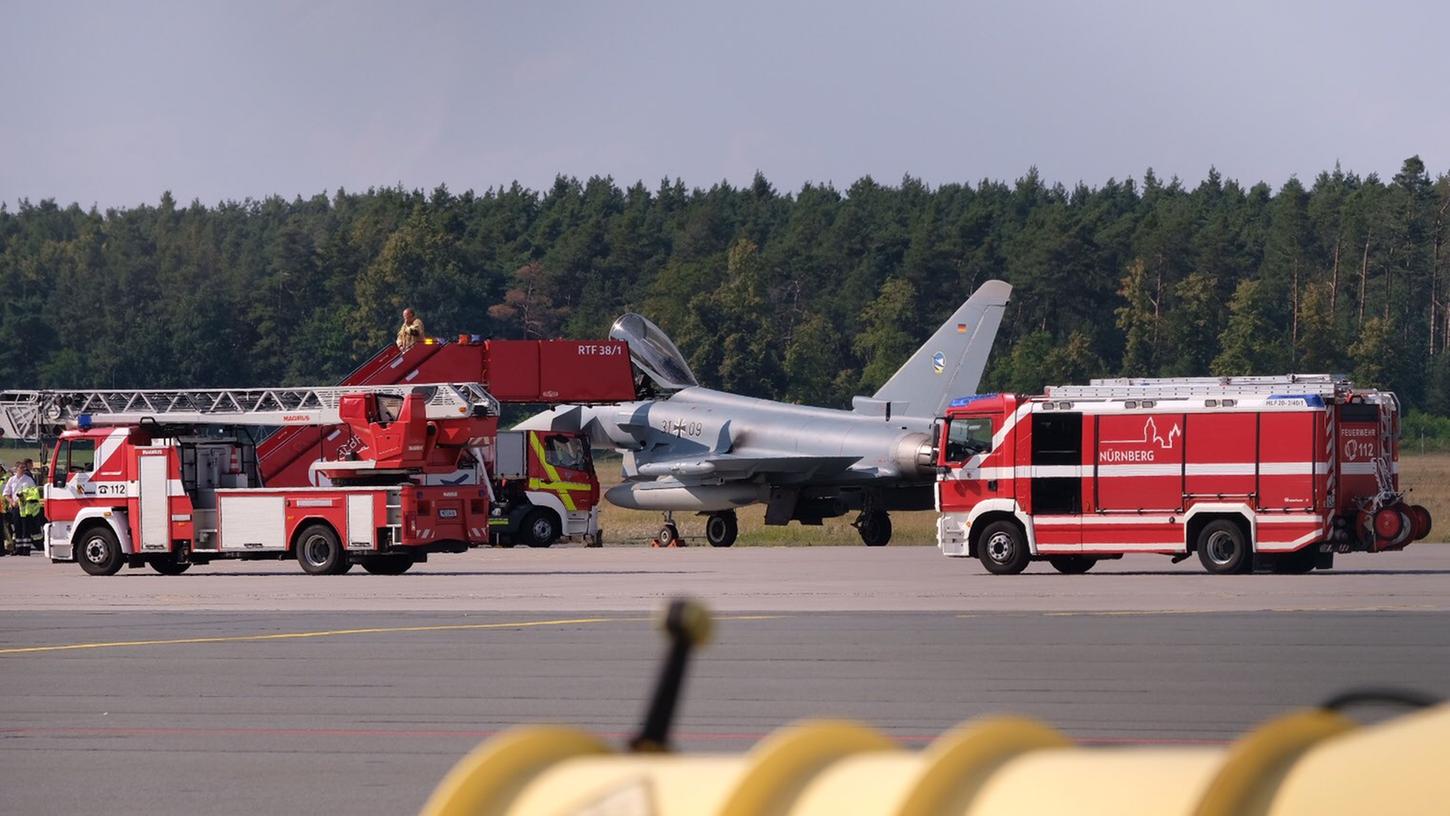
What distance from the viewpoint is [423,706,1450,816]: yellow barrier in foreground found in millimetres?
1893

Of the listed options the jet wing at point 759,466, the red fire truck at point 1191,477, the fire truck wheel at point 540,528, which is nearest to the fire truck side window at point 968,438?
the red fire truck at point 1191,477

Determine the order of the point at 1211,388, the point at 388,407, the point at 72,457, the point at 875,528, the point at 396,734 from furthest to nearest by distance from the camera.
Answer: the point at 875,528
the point at 72,457
the point at 388,407
the point at 1211,388
the point at 396,734

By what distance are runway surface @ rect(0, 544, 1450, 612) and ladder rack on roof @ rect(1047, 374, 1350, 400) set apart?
97.2 inches

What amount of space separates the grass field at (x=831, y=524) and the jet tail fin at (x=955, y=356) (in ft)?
10.2

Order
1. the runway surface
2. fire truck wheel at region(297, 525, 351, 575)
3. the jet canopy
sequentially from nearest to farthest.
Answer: the runway surface < fire truck wheel at region(297, 525, 351, 575) < the jet canopy

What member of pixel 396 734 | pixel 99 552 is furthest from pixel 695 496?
pixel 396 734

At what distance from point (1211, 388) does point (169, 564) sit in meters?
15.4

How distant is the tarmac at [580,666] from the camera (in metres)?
9.37

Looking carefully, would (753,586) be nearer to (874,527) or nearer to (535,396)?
(535,396)

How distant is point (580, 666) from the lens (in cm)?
1348

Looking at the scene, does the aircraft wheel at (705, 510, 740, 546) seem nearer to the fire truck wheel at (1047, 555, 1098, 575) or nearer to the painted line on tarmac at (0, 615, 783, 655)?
the fire truck wheel at (1047, 555, 1098, 575)

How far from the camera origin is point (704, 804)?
7.54 ft

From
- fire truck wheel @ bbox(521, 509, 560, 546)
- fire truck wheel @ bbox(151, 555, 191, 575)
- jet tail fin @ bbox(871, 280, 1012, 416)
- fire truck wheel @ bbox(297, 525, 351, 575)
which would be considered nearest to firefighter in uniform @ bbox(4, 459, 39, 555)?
fire truck wheel @ bbox(151, 555, 191, 575)

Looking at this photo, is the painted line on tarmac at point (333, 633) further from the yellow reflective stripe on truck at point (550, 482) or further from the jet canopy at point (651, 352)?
the jet canopy at point (651, 352)
